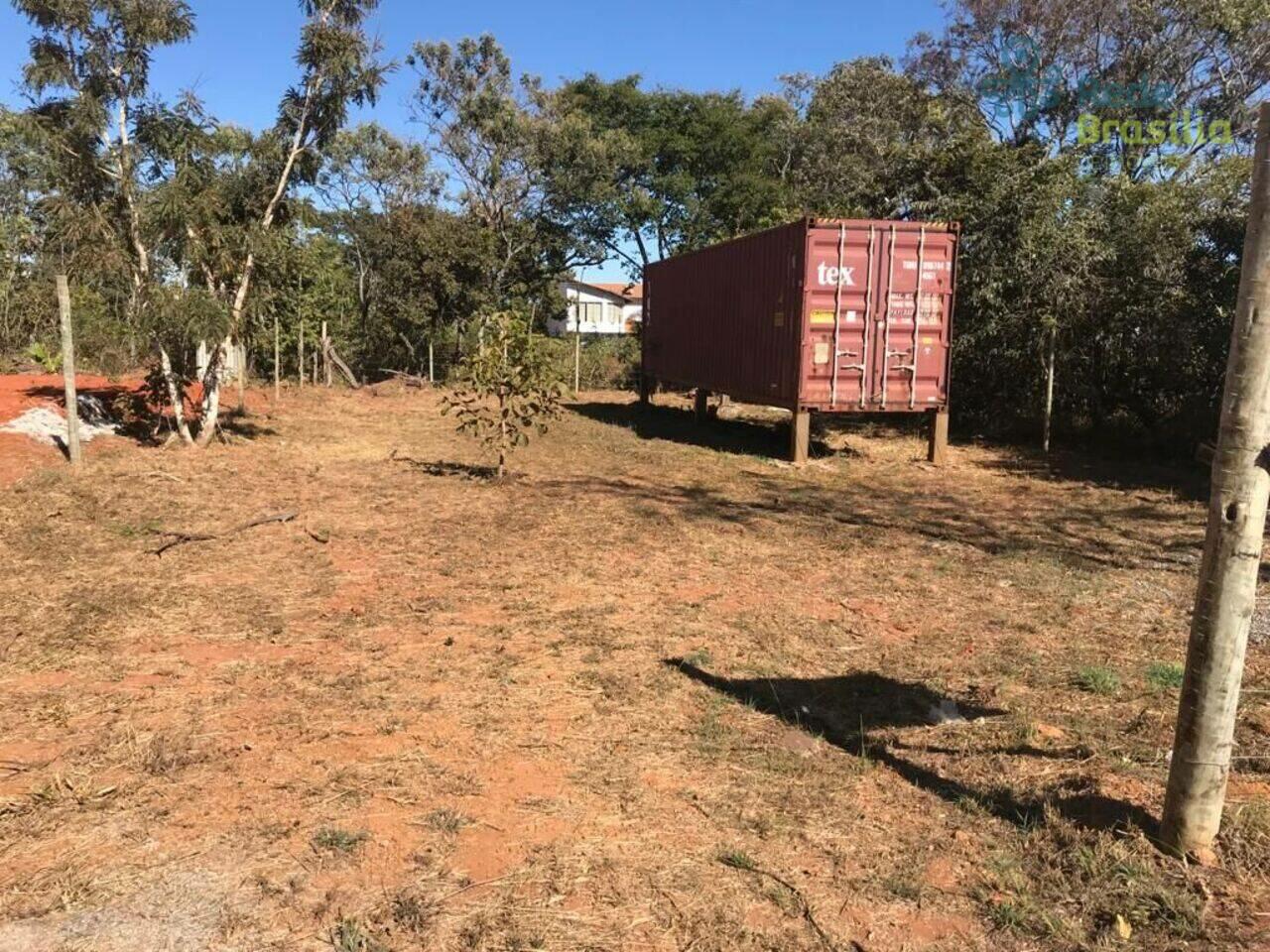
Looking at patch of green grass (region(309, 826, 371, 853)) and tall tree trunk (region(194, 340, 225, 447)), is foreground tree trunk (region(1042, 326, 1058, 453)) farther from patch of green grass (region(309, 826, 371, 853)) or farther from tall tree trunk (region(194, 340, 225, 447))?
patch of green grass (region(309, 826, 371, 853))

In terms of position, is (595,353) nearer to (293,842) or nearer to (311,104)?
(311,104)

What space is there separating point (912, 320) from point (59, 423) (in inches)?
399

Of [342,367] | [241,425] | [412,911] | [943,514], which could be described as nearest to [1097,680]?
[412,911]

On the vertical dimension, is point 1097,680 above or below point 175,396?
below

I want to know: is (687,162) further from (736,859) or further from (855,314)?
(736,859)

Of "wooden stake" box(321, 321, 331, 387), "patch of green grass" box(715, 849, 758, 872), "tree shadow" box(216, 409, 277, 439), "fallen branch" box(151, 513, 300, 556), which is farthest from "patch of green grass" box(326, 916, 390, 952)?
"wooden stake" box(321, 321, 331, 387)

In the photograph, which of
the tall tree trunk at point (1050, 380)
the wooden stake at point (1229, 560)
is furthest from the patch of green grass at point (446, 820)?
the tall tree trunk at point (1050, 380)

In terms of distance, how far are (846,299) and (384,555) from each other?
21.9 feet

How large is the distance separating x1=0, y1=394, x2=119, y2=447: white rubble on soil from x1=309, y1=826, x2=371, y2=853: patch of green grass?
8.83m

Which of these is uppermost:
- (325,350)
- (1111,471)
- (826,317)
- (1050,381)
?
(826,317)

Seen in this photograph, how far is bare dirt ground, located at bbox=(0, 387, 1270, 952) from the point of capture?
260 centimetres

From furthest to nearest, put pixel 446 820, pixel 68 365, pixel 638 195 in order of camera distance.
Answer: pixel 638 195 → pixel 68 365 → pixel 446 820

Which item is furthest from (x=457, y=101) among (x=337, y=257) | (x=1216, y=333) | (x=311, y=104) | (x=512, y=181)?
(x=1216, y=333)

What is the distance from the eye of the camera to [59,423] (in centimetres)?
1054
